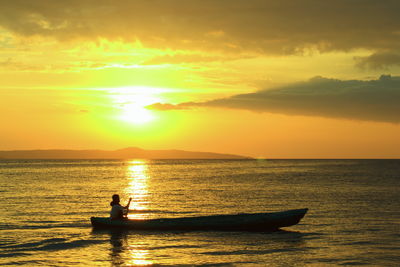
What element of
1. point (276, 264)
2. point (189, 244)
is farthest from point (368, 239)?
point (189, 244)

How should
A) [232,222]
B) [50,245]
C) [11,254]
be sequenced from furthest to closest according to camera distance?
[232,222] → [50,245] → [11,254]

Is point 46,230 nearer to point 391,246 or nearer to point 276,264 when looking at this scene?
point 276,264

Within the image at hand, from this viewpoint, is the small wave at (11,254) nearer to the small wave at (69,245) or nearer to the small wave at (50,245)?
the small wave at (50,245)

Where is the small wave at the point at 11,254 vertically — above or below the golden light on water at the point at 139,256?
above

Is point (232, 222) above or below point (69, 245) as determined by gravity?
above

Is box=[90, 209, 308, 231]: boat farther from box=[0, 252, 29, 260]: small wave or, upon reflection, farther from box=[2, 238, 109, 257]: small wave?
box=[0, 252, 29, 260]: small wave

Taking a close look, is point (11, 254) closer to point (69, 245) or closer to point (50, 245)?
point (50, 245)

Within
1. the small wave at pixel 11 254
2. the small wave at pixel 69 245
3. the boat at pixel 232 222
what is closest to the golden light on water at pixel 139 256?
the small wave at pixel 69 245

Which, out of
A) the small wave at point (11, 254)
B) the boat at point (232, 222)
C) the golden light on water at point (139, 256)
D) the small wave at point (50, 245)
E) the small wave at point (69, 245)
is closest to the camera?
the golden light on water at point (139, 256)

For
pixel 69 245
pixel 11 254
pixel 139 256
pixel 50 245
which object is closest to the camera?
pixel 139 256

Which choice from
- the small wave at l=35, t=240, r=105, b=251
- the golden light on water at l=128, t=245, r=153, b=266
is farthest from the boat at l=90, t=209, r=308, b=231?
the golden light on water at l=128, t=245, r=153, b=266

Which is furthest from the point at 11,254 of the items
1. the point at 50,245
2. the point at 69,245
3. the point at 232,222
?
the point at 232,222

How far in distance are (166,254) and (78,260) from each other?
4647 millimetres

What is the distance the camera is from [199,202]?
2147 inches
